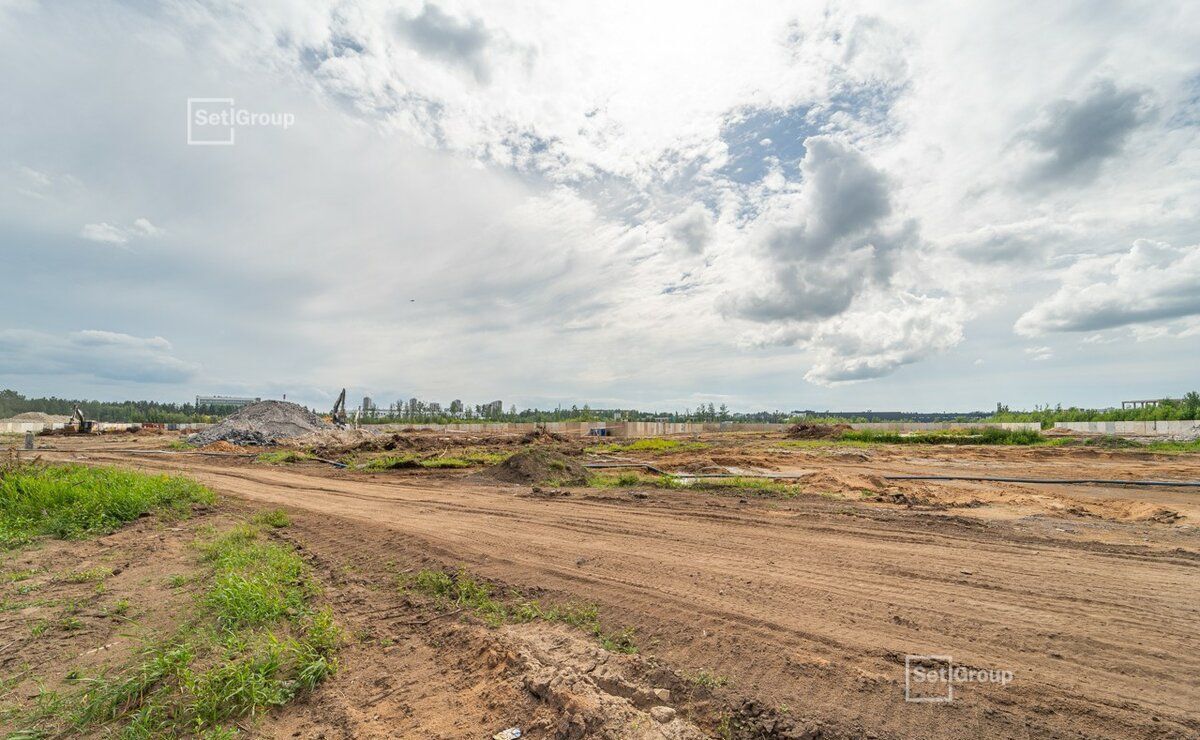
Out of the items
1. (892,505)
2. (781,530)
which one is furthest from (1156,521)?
(781,530)

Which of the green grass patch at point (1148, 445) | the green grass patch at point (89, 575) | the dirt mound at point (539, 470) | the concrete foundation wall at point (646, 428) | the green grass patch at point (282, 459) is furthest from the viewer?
the concrete foundation wall at point (646, 428)

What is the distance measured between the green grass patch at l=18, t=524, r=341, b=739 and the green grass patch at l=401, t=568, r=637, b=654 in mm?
1132

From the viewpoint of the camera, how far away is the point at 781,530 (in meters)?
8.36

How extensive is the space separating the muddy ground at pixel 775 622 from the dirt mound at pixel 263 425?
1187 inches

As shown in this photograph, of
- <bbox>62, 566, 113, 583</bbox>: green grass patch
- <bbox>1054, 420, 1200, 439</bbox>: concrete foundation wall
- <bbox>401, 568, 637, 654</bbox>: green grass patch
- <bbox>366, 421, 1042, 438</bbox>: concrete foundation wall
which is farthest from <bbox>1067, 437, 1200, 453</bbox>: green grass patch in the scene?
<bbox>62, 566, 113, 583</bbox>: green grass patch

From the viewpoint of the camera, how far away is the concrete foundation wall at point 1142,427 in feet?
88.9

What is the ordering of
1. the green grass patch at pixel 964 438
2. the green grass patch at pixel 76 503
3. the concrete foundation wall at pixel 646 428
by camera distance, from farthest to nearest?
the concrete foundation wall at pixel 646 428, the green grass patch at pixel 964 438, the green grass patch at pixel 76 503

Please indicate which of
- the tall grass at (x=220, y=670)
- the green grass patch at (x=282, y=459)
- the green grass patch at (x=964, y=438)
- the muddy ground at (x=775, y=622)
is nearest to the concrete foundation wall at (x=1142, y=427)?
the green grass patch at (x=964, y=438)

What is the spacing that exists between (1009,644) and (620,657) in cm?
314

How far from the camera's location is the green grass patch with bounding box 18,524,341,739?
336 cm

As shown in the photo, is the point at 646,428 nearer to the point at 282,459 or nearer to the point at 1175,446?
the point at 282,459

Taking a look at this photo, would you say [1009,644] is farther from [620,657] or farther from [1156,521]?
[1156,521]

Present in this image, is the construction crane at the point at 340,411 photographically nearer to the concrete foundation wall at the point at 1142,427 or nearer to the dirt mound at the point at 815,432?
the dirt mound at the point at 815,432

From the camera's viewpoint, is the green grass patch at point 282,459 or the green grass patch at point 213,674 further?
the green grass patch at point 282,459
